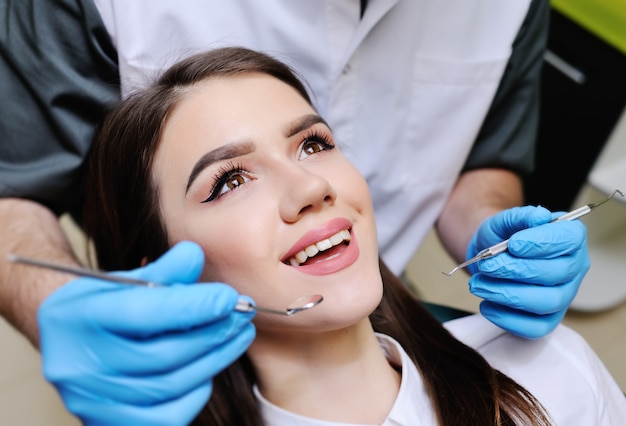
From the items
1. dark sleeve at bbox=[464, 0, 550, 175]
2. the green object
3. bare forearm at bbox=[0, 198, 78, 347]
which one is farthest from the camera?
the green object

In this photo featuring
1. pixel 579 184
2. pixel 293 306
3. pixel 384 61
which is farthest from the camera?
pixel 579 184

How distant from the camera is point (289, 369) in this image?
0.93m

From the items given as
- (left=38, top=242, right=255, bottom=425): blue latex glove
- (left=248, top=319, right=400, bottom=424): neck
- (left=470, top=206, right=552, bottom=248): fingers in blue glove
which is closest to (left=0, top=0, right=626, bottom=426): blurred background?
(left=470, top=206, right=552, bottom=248): fingers in blue glove

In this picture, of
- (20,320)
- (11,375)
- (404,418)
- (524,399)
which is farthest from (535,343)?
(11,375)

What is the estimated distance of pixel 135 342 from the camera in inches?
28.2

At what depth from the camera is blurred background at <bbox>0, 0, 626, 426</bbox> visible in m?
1.70

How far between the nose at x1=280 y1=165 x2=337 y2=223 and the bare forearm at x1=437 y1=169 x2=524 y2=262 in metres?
0.55

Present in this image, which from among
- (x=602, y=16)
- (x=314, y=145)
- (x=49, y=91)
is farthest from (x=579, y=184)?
(x=49, y=91)

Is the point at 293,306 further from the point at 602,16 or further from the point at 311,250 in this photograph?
the point at 602,16

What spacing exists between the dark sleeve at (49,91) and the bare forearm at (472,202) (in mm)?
748

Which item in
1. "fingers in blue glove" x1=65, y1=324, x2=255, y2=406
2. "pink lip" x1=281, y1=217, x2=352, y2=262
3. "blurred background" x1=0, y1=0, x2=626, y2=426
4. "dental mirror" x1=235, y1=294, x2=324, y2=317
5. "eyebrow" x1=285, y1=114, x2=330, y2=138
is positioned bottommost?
"blurred background" x1=0, y1=0, x2=626, y2=426

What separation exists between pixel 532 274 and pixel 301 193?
410 millimetres

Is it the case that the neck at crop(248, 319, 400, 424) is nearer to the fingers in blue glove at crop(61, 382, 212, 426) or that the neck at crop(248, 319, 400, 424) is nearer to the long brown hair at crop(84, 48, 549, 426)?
the long brown hair at crop(84, 48, 549, 426)

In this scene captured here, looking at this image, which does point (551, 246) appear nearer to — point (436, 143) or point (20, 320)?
point (436, 143)
